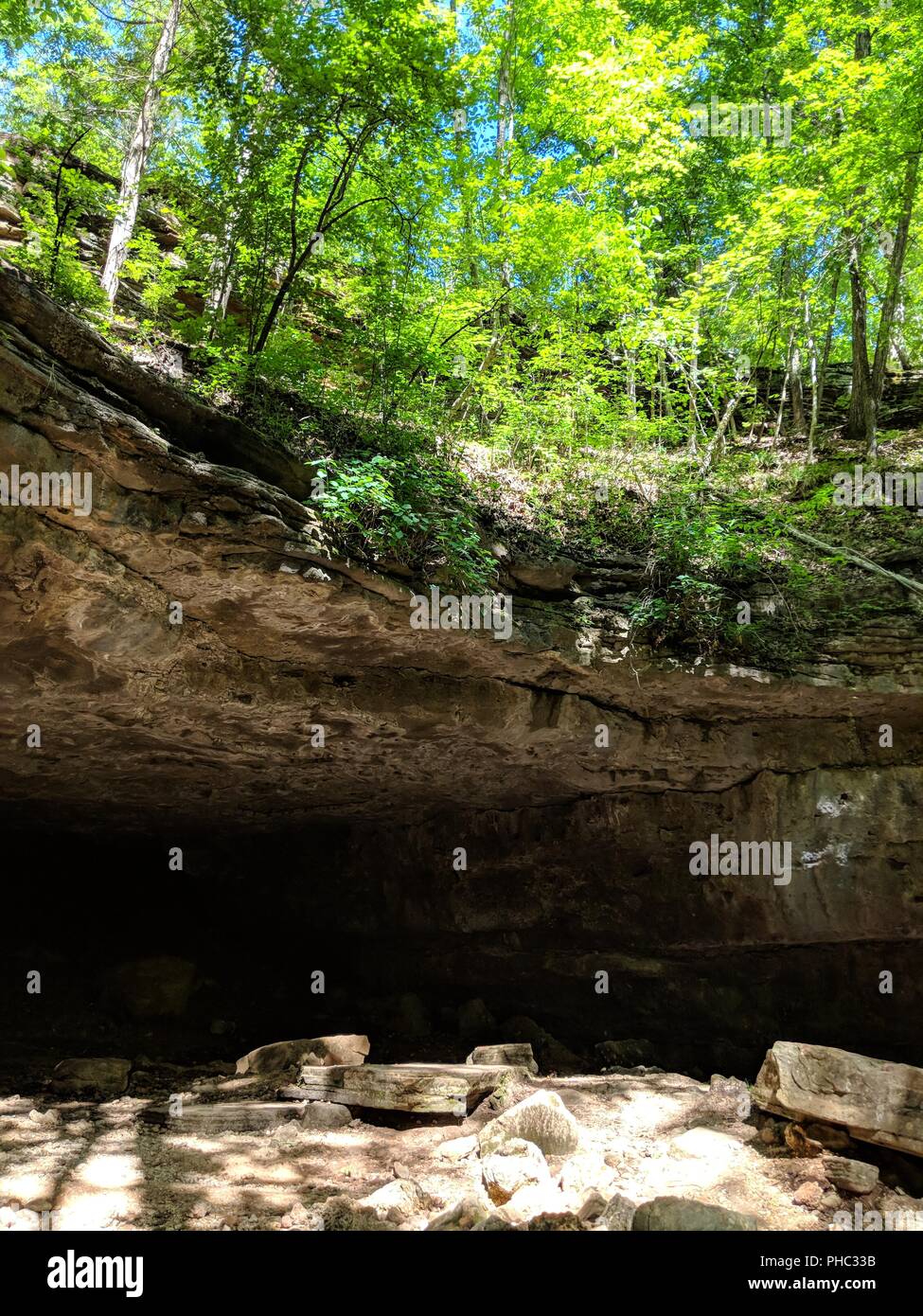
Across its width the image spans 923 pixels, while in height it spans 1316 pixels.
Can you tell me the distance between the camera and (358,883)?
35.8ft

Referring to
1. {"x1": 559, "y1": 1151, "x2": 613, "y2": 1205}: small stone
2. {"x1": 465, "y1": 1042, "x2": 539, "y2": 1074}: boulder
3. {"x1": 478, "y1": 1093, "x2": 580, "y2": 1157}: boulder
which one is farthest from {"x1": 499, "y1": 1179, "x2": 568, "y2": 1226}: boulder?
{"x1": 465, "y1": 1042, "x2": 539, "y2": 1074}: boulder

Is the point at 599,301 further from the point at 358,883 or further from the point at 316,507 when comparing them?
the point at 358,883

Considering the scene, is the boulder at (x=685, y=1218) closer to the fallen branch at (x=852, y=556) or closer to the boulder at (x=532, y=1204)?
the boulder at (x=532, y=1204)

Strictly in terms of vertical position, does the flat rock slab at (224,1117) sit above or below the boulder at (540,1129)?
below

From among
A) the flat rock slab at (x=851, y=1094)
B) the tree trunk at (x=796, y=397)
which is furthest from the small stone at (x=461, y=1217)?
the tree trunk at (x=796, y=397)

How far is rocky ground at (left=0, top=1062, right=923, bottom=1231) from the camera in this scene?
3.93m

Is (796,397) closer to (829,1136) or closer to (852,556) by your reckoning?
(852,556)

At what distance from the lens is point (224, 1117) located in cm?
573


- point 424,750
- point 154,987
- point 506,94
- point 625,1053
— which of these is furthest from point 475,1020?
point 506,94

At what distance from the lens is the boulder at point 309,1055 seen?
7230mm

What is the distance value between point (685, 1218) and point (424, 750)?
16.6 ft

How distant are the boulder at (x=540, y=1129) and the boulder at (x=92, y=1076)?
3815 mm

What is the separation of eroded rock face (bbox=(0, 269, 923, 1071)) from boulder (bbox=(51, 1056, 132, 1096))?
116 inches

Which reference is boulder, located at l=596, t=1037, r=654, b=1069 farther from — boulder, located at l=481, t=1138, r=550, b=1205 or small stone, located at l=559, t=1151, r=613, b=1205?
boulder, located at l=481, t=1138, r=550, b=1205
